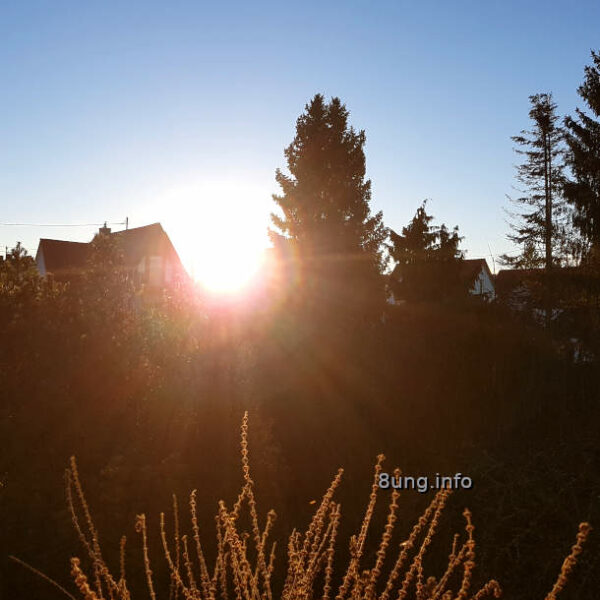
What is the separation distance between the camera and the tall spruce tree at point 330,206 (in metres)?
23.1

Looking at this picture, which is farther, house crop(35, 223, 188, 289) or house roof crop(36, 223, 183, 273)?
house roof crop(36, 223, 183, 273)

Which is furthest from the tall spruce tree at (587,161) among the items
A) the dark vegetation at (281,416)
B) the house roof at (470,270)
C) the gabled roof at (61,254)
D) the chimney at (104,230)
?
the gabled roof at (61,254)

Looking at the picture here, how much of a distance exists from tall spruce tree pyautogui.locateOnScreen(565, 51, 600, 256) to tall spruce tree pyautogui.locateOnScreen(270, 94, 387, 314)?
7766mm

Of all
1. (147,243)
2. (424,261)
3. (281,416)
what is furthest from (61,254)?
(281,416)

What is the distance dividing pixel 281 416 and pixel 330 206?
15914mm

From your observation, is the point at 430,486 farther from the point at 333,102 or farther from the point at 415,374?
the point at 333,102

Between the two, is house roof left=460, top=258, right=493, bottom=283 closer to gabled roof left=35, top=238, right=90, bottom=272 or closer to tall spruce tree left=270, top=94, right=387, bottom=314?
tall spruce tree left=270, top=94, right=387, bottom=314

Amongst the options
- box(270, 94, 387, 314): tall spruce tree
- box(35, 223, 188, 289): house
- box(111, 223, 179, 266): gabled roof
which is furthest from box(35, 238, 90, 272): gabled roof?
box(270, 94, 387, 314): tall spruce tree

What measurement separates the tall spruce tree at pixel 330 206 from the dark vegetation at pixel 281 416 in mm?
9661

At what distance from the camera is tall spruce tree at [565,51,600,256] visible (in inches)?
910

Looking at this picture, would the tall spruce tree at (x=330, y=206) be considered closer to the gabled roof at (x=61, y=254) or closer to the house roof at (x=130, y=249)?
the house roof at (x=130, y=249)

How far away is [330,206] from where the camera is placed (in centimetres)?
2398

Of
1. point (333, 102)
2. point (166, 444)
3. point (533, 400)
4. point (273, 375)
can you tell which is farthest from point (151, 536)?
point (333, 102)

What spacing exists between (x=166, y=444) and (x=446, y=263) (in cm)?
1620
